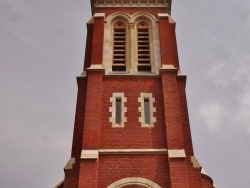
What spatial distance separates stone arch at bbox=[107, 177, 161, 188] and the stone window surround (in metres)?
6.25

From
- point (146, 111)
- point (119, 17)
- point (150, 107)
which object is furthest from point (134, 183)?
point (119, 17)

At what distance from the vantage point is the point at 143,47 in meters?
23.0

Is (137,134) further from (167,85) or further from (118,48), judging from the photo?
(118,48)

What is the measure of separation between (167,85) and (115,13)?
6722 millimetres

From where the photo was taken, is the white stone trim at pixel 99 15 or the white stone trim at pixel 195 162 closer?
the white stone trim at pixel 195 162

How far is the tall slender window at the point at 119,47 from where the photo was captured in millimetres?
22062

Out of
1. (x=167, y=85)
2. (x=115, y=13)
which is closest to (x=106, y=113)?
(x=167, y=85)

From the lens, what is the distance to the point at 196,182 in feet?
56.1

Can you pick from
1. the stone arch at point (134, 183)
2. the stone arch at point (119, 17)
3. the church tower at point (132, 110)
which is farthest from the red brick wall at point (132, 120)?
the stone arch at point (119, 17)

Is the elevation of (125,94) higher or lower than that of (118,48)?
lower

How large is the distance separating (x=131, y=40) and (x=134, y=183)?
9.03 meters

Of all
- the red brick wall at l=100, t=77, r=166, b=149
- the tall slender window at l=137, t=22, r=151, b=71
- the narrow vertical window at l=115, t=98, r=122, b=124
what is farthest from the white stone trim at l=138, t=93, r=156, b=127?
the tall slender window at l=137, t=22, r=151, b=71

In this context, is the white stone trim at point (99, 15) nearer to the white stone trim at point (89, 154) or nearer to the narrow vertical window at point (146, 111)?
the narrow vertical window at point (146, 111)

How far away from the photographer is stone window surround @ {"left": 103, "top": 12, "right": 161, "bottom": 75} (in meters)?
21.8
